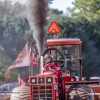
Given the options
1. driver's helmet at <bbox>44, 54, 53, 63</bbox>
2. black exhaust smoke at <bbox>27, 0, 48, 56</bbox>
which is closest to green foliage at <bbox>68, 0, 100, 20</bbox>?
black exhaust smoke at <bbox>27, 0, 48, 56</bbox>

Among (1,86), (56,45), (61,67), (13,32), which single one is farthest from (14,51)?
(61,67)

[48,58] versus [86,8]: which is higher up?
[86,8]

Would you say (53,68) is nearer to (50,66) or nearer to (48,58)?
(50,66)

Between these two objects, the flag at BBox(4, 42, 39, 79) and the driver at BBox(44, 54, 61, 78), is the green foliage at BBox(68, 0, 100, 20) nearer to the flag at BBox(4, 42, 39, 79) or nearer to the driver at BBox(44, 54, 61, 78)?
the flag at BBox(4, 42, 39, 79)

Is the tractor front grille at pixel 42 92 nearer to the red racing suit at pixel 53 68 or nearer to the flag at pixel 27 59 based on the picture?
the red racing suit at pixel 53 68

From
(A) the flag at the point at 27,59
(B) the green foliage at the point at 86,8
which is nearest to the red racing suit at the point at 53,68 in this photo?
(A) the flag at the point at 27,59

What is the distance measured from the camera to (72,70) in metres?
18.3

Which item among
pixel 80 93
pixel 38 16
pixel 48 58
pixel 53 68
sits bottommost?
pixel 80 93

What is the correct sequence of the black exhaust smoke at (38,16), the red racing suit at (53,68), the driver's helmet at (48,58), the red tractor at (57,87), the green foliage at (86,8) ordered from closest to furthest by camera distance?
the red tractor at (57,87) → the red racing suit at (53,68) → the driver's helmet at (48,58) → the black exhaust smoke at (38,16) → the green foliage at (86,8)

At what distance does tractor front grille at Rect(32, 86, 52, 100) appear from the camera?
13.7 meters

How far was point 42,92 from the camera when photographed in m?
13.8

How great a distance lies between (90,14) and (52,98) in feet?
151

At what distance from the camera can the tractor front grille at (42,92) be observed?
13.7m

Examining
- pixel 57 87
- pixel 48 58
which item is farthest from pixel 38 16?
pixel 57 87
